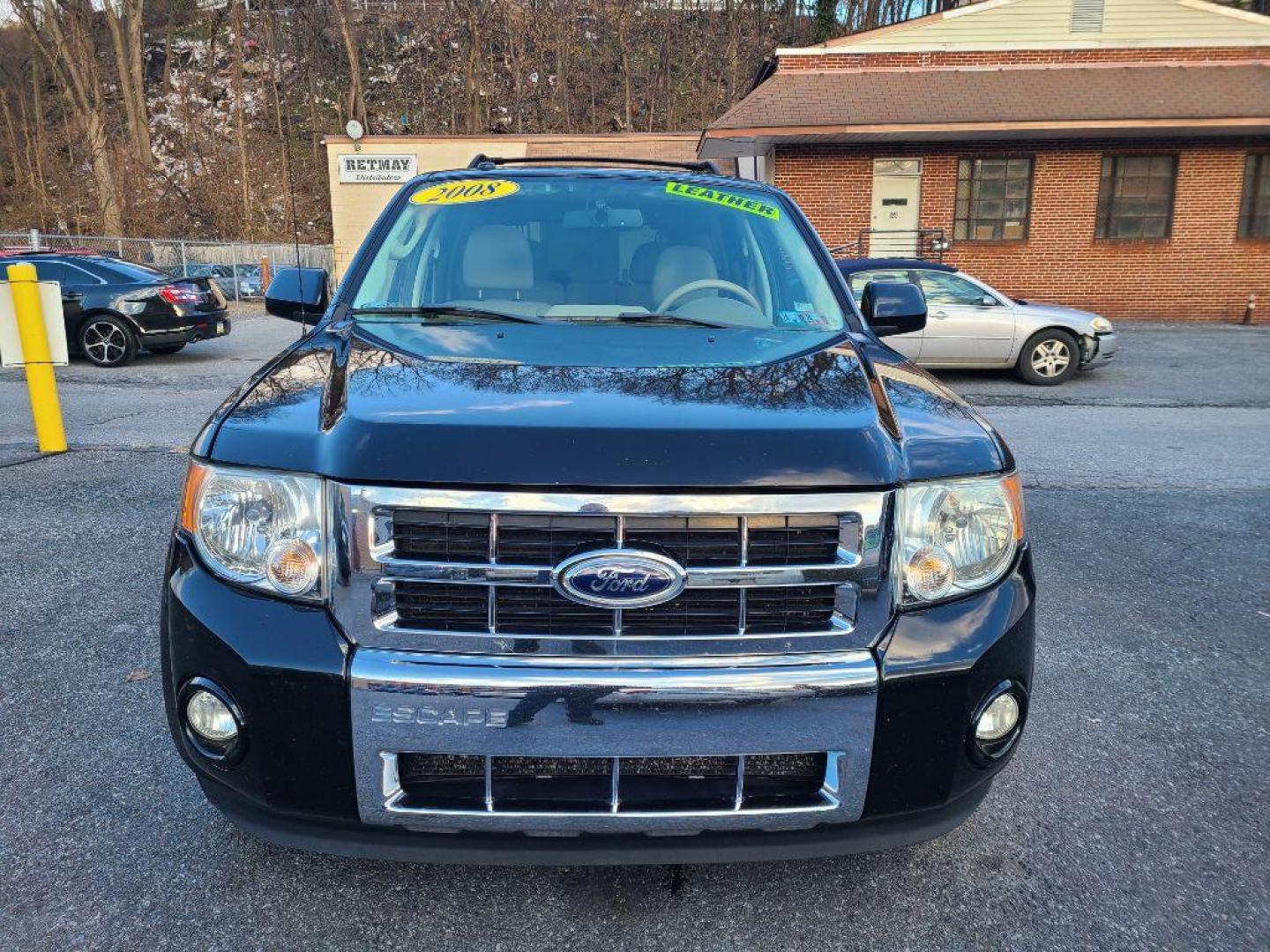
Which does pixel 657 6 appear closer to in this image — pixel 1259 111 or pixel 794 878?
pixel 1259 111

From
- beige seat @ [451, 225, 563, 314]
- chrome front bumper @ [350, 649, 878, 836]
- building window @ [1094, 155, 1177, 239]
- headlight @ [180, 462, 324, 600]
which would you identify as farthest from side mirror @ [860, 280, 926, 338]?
building window @ [1094, 155, 1177, 239]

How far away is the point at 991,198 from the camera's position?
62.3 ft

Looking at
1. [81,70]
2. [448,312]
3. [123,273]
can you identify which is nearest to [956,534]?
[448,312]

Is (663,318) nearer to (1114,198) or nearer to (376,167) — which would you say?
(1114,198)

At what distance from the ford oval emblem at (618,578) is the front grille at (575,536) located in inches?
0.9

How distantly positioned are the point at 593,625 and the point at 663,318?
1.31 m

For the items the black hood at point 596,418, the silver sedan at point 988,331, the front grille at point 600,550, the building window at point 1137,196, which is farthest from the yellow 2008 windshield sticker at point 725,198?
the building window at point 1137,196

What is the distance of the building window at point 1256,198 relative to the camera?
1867 centimetres

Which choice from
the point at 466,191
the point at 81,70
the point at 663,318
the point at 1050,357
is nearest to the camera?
the point at 663,318

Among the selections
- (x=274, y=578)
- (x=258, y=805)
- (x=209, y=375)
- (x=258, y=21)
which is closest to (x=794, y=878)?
(x=258, y=805)

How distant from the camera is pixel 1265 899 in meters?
2.21

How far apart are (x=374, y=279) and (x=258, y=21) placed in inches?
2280

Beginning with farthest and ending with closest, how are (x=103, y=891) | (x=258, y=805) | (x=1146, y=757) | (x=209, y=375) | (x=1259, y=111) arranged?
(x=1259, y=111), (x=209, y=375), (x=1146, y=757), (x=103, y=891), (x=258, y=805)

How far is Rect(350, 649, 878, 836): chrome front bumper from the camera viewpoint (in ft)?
5.86
